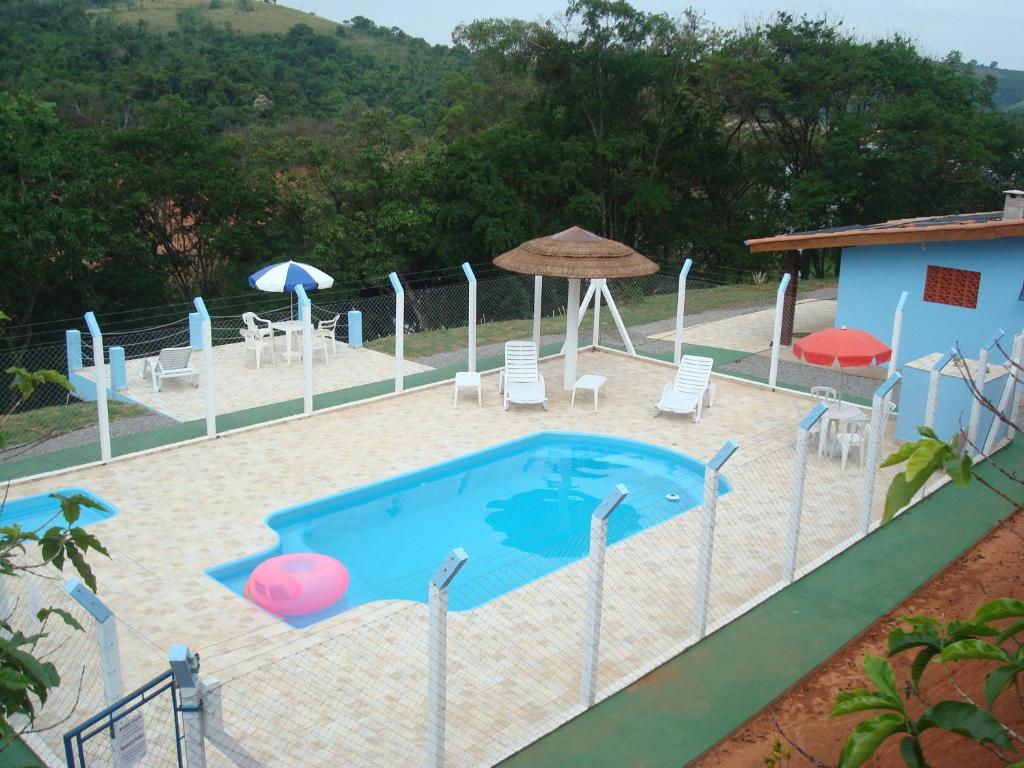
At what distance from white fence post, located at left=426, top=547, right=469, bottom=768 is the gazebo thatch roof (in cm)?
768

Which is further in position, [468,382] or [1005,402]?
[468,382]

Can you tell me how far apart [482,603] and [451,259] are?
19.5 m

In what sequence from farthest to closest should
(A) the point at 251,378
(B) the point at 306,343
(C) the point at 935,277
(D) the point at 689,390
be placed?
(C) the point at 935,277 → (A) the point at 251,378 → (D) the point at 689,390 → (B) the point at 306,343

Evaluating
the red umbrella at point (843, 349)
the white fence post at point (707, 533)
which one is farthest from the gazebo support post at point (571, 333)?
the white fence post at point (707, 533)

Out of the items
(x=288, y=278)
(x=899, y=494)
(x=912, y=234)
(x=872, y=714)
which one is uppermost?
(x=899, y=494)

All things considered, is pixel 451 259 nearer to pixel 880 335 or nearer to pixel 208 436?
pixel 880 335

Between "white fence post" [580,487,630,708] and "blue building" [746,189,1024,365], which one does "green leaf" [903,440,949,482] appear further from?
"blue building" [746,189,1024,365]

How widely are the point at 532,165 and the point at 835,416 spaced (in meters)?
18.6

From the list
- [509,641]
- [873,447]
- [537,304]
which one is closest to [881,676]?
[509,641]

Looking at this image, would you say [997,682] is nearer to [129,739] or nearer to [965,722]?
[965,722]

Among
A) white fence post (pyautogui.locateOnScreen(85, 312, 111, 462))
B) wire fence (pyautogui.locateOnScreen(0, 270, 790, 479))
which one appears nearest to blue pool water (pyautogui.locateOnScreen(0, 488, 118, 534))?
wire fence (pyautogui.locateOnScreen(0, 270, 790, 479))

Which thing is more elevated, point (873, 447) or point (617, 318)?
point (873, 447)

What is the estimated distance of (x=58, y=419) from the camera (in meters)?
11.9

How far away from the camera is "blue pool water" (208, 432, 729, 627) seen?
810 centimetres
